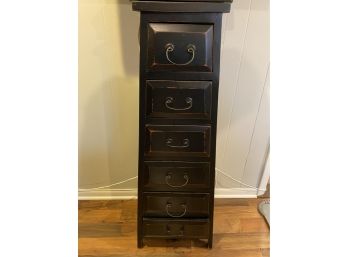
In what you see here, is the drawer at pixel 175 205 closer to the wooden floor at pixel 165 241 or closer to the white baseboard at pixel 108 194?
the wooden floor at pixel 165 241

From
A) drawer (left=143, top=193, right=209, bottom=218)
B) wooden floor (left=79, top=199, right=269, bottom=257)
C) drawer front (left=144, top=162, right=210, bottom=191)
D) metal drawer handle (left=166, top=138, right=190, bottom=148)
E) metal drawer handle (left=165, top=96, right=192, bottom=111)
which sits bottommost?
wooden floor (left=79, top=199, right=269, bottom=257)

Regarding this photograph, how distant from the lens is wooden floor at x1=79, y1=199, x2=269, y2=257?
4.92 ft

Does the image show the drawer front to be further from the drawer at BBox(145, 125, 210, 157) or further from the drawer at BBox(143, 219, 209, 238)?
the drawer at BBox(143, 219, 209, 238)

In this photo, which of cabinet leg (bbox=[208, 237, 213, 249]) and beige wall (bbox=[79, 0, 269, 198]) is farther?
cabinet leg (bbox=[208, 237, 213, 249])

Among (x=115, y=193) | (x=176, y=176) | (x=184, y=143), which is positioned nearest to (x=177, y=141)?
(x=184, y=143)

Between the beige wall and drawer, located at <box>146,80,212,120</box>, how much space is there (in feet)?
1.00

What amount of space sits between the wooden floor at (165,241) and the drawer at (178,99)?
657 millimetres

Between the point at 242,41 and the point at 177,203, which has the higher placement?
the point at 242,41

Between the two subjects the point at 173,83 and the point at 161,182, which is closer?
the point at 173,83

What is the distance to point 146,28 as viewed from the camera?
115 cm

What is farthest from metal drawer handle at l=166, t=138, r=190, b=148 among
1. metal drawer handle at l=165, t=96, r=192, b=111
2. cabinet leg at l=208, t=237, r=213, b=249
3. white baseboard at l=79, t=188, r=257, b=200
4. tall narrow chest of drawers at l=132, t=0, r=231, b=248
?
white baseboard at l=79, t=188, r=257, b=200
